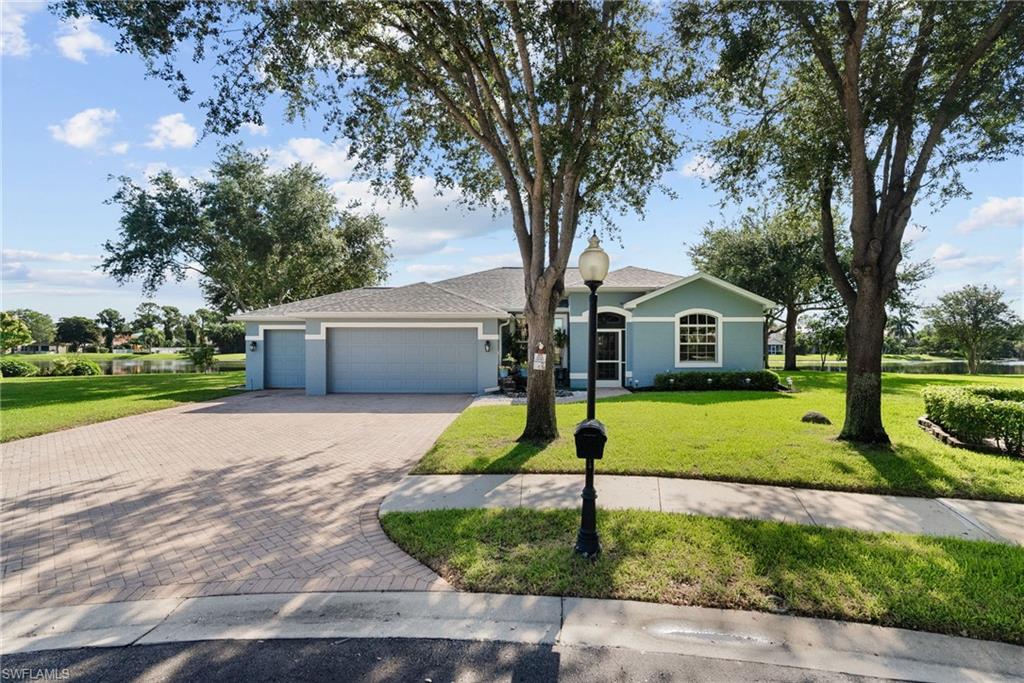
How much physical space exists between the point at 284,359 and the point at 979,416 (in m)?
20.5

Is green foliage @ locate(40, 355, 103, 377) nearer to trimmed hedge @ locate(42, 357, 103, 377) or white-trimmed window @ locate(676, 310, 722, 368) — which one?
trimmed hedge @ locate(42, 357, 103, 377)

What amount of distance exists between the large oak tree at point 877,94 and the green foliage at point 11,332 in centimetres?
5094

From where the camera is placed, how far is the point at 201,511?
5734mm

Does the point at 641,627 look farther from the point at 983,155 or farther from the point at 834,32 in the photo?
the point at 983,155

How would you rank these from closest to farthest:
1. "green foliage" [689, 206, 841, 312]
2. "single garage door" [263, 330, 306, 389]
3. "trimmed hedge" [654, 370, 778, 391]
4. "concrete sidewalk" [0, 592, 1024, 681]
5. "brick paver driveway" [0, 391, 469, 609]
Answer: "concrete sidewalk" [0, 592, 1024, 681]
"brick paver driveway" [0, 391, 469, 609]
"trimmed hedge" [654, 370, 778, 391]
"single garage door" [263, 330, 306, 389]
"green foliage" [689, 206, 841, 312]

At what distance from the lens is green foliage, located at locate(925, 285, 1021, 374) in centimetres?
3225

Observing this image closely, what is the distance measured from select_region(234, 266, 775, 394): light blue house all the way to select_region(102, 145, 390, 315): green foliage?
8442 millimetres

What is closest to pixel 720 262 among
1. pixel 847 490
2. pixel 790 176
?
pixel 790 176

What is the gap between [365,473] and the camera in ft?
24.0

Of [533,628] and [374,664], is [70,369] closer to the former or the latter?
[374,664]

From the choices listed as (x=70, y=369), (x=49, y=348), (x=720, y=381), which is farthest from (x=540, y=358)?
(x=49, y=348)

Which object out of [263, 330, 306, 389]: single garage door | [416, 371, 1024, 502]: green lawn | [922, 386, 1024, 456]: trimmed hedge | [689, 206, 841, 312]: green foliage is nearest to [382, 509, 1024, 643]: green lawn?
[416, 371, 1024, 502]: green lawn

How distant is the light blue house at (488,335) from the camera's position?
55.6 ft

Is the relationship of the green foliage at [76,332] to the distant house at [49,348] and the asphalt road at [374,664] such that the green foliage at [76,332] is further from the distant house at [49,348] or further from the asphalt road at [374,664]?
the asphalt road at [374,664]
